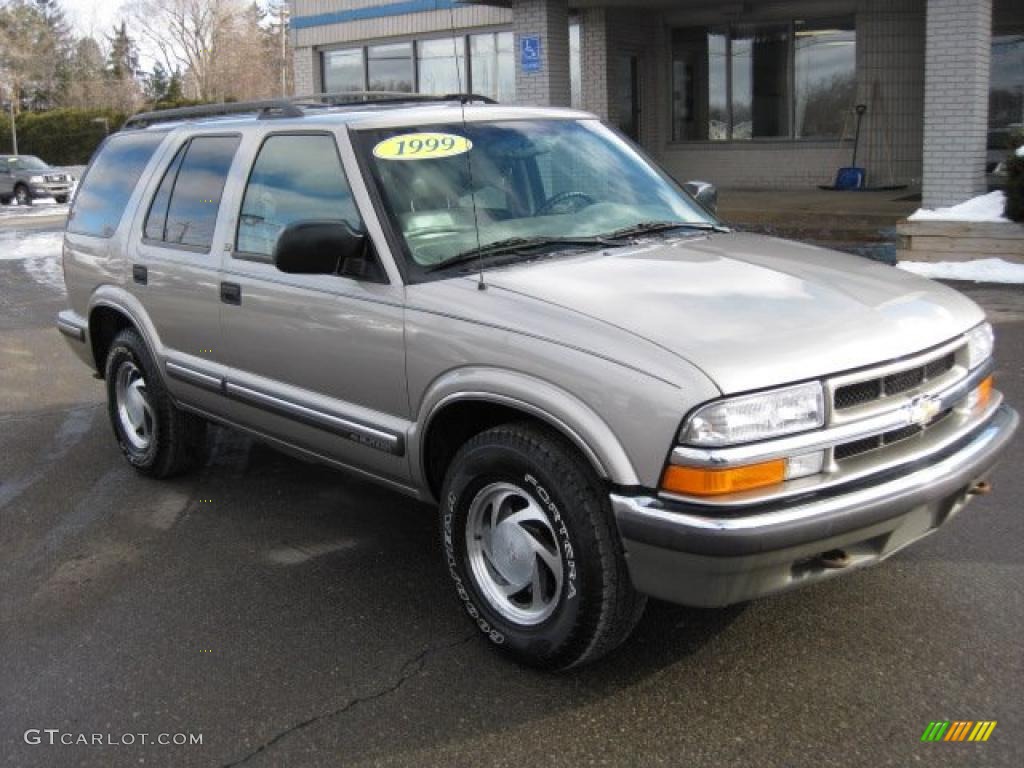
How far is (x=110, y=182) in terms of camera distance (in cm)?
604

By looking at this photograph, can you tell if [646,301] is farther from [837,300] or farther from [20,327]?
[20,327]

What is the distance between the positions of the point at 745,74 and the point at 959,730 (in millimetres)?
16654

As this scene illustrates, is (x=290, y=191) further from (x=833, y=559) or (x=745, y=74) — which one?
(x=745, y=74)

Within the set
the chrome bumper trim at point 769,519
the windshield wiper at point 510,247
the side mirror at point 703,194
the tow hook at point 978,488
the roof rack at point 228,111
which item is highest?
the roof rack at point 228,111

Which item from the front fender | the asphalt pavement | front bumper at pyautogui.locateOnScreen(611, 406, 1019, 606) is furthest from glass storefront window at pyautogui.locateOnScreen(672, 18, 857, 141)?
front bumper at pyautogui.locateOnScreen(611, 406, 1019, 606)

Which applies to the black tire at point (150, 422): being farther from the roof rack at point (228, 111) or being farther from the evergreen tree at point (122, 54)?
the evergreen tree at point (122, 54)

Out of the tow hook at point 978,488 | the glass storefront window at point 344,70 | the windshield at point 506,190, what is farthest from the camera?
the glass storefront window at point 344,70

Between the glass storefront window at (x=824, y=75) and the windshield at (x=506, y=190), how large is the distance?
46.0 feet

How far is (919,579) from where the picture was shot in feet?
13.6

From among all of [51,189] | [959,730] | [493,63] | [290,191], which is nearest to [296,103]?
[290,191]

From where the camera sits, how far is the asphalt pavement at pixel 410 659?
318cm

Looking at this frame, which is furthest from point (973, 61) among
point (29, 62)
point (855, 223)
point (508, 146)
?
point (29, 62)

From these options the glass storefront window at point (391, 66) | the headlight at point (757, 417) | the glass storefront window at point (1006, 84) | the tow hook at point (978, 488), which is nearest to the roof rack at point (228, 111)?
the headlight at point (757, 417)

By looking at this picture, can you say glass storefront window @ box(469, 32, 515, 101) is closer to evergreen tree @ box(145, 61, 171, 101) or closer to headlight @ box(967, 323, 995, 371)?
headlight @ box(967, 323, 995, 371)
